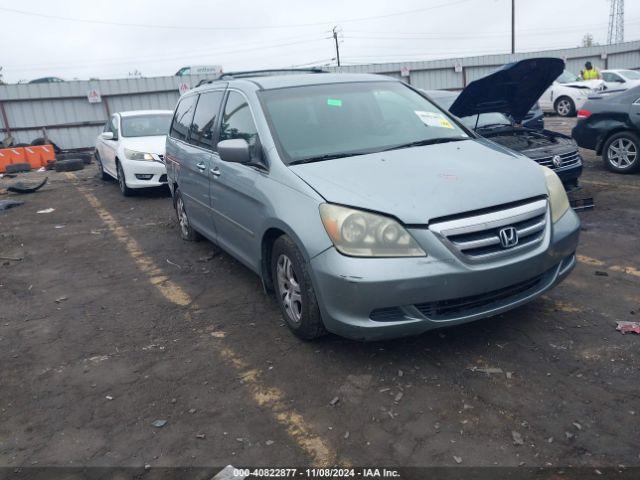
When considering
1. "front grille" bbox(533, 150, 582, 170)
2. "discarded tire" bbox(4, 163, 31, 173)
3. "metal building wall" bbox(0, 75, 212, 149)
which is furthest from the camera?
"metal building wall" bbox(0, 75, 212, 149)

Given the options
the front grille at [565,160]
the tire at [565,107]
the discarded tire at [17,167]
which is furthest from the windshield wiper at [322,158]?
the tire at [565,107]

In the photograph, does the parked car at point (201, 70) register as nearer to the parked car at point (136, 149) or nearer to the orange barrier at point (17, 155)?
the orange barrier at point (17, 155)

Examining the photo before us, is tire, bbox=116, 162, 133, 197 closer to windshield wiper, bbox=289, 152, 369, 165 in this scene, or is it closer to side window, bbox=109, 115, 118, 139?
side window, bbox=109, 115, 118, 139

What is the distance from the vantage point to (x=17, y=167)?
51.3 feet

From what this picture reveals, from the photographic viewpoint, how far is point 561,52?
27.6 meters

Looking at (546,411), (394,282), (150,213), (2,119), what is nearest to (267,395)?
(394,282)

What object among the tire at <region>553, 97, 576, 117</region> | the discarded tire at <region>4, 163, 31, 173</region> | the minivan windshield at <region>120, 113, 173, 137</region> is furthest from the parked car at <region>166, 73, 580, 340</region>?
the tire at <region>553, 97, 576, 117</region>

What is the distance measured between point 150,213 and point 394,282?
259 inches

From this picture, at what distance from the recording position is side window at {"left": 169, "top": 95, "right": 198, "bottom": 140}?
5.90 m

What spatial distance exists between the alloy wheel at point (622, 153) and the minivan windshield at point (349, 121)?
17.9ft

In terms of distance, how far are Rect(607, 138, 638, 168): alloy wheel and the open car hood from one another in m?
2.58

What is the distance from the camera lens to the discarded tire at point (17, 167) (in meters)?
15.5

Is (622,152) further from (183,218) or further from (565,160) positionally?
(183,218)

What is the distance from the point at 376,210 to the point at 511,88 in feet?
14.2
